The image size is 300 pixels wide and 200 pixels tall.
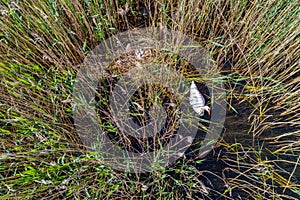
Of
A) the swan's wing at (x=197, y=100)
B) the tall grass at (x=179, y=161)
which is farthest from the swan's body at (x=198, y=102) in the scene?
the tall grass at (x=179, y=161)

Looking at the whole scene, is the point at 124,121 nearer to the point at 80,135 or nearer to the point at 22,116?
the point at 80,135

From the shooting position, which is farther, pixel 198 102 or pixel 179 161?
pixel 198 102

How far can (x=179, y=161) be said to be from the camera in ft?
4.88

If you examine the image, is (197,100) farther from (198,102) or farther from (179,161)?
(179,161)

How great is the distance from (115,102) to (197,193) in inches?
23.1

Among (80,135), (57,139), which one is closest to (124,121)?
(80,135)

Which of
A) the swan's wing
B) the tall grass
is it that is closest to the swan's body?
the swan's wing

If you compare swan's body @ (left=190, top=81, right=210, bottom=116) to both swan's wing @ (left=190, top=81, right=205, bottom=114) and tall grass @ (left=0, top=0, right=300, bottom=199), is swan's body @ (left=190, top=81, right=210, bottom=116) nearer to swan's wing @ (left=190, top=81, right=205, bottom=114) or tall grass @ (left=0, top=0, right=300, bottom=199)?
swan's wing @ (left=190, top=81, right=205, bottom=114)

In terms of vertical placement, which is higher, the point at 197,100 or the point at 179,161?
the point at 197,100

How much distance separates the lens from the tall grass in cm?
143

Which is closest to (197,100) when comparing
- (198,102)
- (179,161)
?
(198,102)

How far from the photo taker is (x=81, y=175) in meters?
1.41

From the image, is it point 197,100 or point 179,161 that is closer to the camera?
point 179,161

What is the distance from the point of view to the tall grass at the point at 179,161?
143cm
